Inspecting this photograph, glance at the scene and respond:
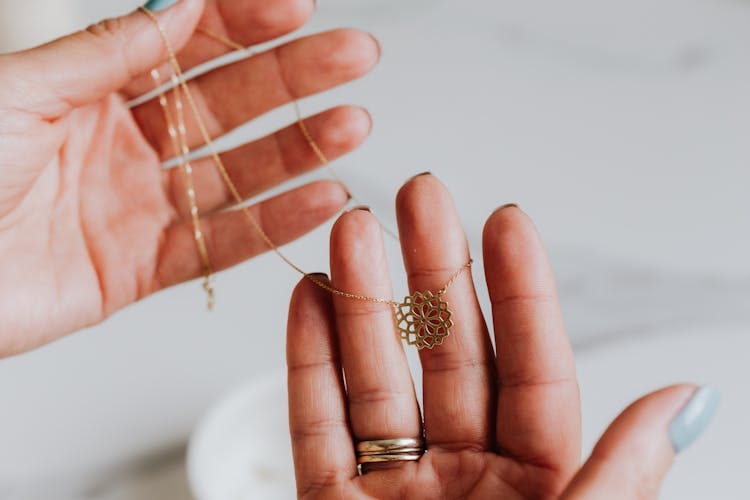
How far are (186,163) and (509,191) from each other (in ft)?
1.51

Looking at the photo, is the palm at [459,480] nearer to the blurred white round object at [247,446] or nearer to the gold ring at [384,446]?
the gold ring at [384,446]

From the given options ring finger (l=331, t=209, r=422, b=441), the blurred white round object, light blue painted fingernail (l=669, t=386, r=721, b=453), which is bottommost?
the blurred white round object

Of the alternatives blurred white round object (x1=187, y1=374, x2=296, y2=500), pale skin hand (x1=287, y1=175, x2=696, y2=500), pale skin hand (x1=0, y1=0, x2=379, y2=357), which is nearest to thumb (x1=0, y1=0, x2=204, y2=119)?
pale skin hand (x1=0, y1=0, x2=379, y2=357)

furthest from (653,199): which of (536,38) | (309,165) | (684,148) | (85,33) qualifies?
(85,33)

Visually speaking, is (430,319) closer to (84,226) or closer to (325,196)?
(325,196)

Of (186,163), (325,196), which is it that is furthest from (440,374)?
(186,163)

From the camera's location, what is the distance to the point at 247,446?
1.00 meters

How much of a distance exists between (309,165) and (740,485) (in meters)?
0.59

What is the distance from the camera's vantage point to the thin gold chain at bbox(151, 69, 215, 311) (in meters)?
0.93

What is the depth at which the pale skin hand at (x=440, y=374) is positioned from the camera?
68 cm

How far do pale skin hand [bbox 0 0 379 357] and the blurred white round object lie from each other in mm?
146

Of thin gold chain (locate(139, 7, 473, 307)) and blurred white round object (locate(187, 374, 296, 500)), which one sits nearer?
thin gold chain (locate(139, 7, 473, 307))

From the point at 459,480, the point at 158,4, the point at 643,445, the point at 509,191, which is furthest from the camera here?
the point at 509,191

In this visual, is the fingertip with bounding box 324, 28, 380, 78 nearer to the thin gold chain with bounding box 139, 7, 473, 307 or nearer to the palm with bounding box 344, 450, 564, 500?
the thin gold chain with bounding box 139, 7, 473, 307
